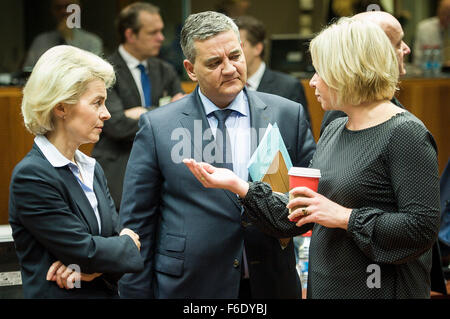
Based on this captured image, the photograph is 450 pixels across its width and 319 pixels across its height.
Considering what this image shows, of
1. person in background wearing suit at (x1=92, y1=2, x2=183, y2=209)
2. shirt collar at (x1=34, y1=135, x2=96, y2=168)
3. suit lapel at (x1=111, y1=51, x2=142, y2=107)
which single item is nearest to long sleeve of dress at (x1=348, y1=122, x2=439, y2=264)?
shirt collar at (x1=34, y1=135, x2=96, y2=168)

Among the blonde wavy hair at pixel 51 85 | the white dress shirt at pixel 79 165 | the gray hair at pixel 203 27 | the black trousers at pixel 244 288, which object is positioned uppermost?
the gray hair at pixel 203 27

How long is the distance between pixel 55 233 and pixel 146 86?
264 centimetres

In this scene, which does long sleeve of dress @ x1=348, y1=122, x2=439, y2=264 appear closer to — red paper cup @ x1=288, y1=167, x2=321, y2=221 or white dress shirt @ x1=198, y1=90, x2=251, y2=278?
red paper cup @ x1=288, y1=167, x2=321, y2=221

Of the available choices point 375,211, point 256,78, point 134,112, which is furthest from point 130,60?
point 375,211

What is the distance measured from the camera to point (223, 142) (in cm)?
251

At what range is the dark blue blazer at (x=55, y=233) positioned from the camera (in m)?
1.92

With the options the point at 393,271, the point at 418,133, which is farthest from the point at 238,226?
the point at 418,133

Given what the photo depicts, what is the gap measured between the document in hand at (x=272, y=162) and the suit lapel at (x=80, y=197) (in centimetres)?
56

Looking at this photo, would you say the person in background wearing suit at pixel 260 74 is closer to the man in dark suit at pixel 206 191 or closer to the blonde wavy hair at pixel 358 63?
the man in dark suit at pixel 206 191

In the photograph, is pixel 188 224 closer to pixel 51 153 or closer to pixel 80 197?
pixel 80 197

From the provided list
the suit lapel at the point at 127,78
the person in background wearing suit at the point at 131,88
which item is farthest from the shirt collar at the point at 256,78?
the suit lapel at the point at 127,78

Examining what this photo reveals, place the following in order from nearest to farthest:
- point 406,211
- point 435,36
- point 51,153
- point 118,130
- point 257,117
A: point 406,211, point 51,153, point 257,117, point 118,130, point 435,36

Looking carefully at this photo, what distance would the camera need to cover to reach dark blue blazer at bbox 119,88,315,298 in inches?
96.8
